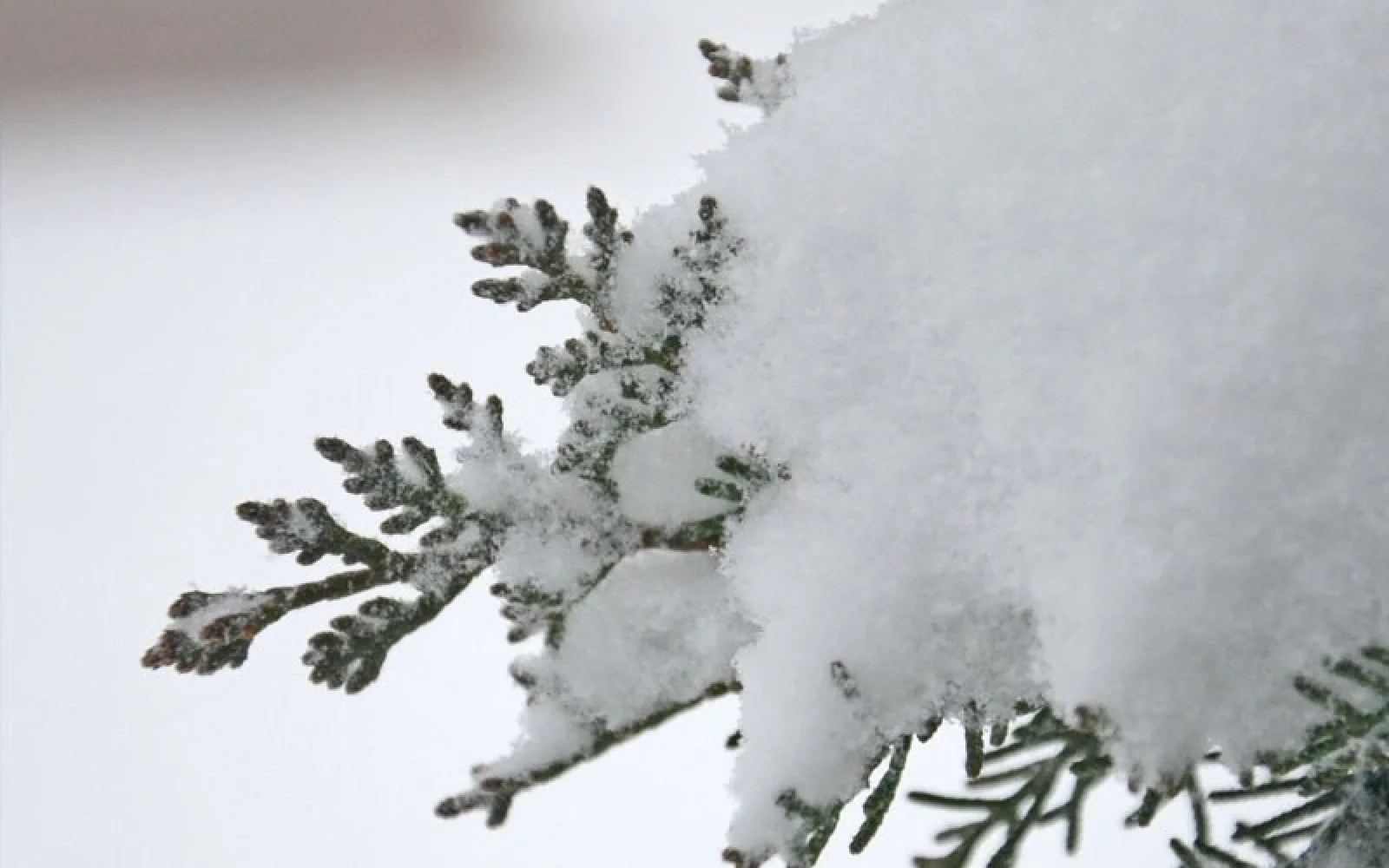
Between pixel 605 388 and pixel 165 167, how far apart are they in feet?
16.8

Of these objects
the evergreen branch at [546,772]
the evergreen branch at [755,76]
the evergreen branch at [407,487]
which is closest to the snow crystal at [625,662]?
the evergreen branch at [546,772]

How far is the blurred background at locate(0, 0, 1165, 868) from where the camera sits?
3787mm

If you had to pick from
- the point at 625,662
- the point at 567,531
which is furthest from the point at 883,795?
the point at 567,531

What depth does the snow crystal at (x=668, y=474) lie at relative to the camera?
1.04 meters

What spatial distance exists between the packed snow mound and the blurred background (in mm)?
2384

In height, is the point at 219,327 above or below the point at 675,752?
above

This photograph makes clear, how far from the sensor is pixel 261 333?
189 inches

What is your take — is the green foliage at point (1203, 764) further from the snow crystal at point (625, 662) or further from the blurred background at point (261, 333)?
the blurred background at point (261, 333)

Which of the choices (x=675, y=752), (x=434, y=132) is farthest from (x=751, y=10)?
(x=675, y=752)

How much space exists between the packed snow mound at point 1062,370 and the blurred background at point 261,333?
2384mm

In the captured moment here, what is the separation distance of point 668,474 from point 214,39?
552 cm

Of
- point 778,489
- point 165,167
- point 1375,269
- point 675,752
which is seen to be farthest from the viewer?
point 165,167

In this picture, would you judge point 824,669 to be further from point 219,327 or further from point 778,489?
point 219,327

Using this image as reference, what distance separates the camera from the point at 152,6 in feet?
18.7
